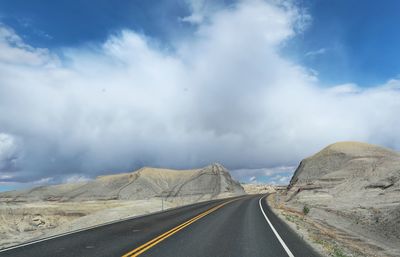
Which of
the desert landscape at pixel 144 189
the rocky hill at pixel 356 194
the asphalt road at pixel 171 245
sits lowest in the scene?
the asphalt road at pixel 171 245

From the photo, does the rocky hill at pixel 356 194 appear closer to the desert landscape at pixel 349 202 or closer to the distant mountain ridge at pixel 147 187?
the desert landscape at pixel 349 202

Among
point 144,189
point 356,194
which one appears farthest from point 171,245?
point 144,189

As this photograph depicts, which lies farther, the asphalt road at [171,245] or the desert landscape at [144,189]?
the desert landscape at [144,189]

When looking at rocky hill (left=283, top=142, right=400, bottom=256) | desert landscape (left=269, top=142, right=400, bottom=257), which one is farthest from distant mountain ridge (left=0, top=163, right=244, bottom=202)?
desert landscape (left=269, top=142, right=400, bottom=257)

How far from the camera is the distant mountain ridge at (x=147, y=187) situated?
149875 millimetres

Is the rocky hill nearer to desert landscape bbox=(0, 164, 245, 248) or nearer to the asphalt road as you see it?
the asphalt road

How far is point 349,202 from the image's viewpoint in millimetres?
53875

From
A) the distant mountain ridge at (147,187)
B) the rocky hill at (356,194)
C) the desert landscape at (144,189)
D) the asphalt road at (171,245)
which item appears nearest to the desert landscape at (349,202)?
the rocky hill at (356,194)

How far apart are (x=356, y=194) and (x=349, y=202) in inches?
413

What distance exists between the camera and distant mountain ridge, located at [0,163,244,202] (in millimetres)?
149875

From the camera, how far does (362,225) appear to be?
3250 cm

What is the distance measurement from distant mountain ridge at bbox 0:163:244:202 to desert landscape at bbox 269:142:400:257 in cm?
4043

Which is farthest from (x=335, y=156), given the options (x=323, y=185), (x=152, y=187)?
(x=152, y=187)

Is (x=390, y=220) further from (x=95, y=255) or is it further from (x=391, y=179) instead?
(x=391, y=179)
